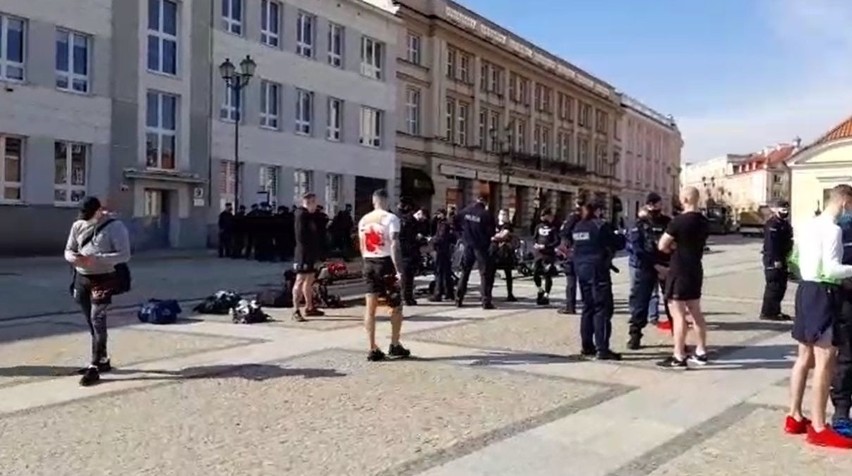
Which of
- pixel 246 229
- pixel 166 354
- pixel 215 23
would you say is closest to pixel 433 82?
pixel 215 23

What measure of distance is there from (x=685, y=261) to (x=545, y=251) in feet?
21.7

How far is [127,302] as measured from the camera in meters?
15.2

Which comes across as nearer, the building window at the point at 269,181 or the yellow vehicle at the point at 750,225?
the building window at the point at 269,181

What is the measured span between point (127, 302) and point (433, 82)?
3407 cm

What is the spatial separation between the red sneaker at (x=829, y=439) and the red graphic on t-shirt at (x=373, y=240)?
458 cm

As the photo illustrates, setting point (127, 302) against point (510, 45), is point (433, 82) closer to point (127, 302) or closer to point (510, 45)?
point (510, 45)

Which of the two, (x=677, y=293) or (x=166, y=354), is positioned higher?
(x=677, y=293)

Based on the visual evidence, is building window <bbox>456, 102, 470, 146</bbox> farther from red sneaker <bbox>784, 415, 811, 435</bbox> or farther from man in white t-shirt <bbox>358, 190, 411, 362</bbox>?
red sneaker <bbox>784, 415, 811, 435</bbox>

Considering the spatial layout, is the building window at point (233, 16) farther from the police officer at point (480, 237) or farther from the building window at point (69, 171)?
the police officer at point (480, 237)

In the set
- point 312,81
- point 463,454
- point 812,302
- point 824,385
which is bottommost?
point 463,454

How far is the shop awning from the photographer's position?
45.5 metres

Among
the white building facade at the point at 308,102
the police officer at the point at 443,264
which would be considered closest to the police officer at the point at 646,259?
the police officer at the point at 443,264

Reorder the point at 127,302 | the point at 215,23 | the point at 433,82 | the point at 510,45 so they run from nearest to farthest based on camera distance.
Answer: the point at 127,302, the point at 215,23, the point at 433,82, the point at 510,45

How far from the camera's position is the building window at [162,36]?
30.8 metres
